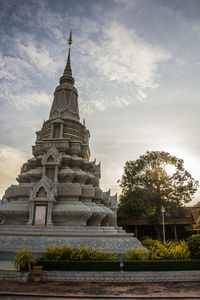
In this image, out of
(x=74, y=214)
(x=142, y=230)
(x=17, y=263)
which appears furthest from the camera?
(x=142, y=230)

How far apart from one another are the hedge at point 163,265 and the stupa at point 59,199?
3.88 meters

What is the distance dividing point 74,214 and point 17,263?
25.9ft

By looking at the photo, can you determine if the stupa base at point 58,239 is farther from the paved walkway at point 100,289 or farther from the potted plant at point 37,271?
the paved walkway at point 100,289

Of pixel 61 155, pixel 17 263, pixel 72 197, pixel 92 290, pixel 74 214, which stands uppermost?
pixel 61 155

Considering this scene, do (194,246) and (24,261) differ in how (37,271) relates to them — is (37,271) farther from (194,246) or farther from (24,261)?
(194,246)

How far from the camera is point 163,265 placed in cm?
1307

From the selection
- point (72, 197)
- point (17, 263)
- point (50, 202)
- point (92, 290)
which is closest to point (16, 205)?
point (50, 202)

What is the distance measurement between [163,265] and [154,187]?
2229 centimetres

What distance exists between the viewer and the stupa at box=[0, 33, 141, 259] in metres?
17.5

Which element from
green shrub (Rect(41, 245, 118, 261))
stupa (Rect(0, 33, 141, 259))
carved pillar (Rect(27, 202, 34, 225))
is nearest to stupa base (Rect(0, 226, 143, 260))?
stupa (Rect(0, 33, 141, 259))

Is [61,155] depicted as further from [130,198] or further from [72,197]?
[130,198]

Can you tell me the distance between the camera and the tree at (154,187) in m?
Result: 33.9

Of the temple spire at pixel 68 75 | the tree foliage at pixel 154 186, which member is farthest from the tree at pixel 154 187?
the temple spire at pixel 68 75

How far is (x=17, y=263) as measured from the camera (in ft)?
39.3
